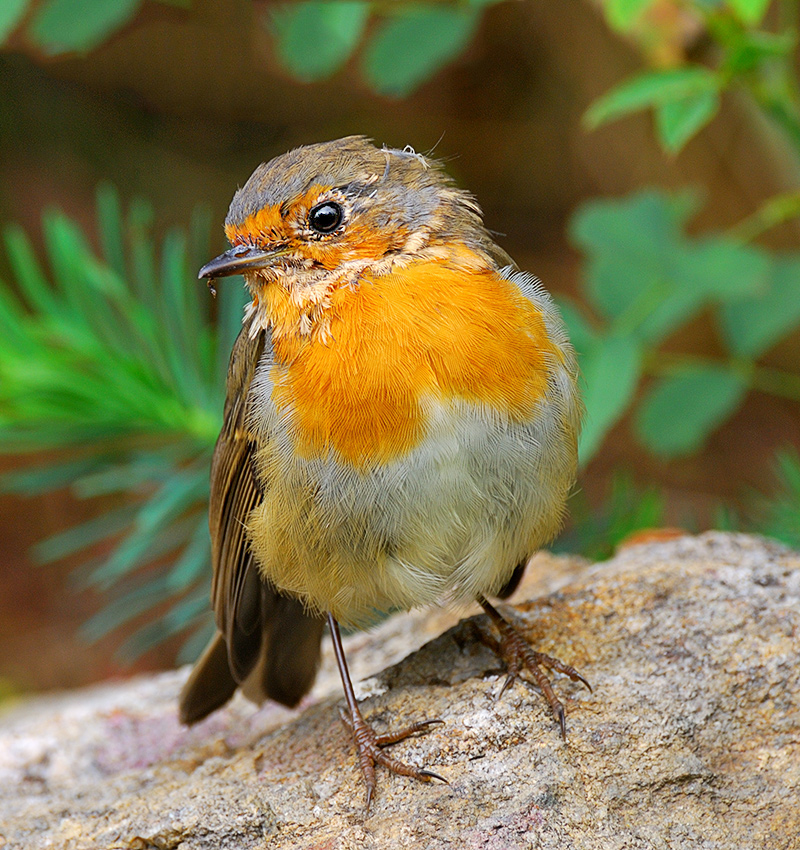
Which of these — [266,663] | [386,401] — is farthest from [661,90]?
[266,663]

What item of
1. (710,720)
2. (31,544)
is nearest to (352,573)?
(710,720)

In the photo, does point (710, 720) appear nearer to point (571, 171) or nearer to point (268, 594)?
point (268, 594)

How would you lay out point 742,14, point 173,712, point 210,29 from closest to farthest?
point 742,14, point 173,712, point 210,29

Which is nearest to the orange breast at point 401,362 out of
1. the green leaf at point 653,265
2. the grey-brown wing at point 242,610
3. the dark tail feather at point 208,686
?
the grey-brown wing at point 242,610

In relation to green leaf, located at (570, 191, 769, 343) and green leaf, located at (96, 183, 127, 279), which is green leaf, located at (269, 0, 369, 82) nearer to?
green leaf, located at (96, 183, 127, 279)

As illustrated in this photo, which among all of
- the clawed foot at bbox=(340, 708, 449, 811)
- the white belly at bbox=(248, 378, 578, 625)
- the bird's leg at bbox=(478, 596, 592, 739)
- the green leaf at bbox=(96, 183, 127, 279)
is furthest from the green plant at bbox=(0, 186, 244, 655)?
the bird's leg at bbox=(478, 596, 592, 739)

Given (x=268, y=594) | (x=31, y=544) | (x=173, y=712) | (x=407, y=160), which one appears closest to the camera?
(x=407, y=160)

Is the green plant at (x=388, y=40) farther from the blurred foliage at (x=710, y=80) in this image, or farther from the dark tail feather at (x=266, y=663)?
the dark tail feather at (x=266, y=663)
